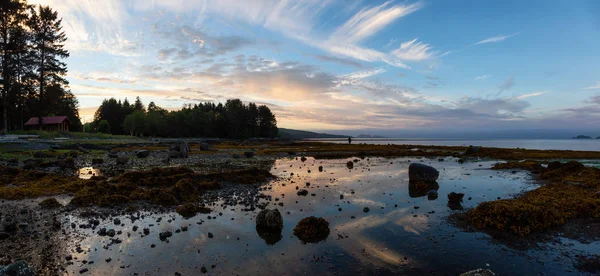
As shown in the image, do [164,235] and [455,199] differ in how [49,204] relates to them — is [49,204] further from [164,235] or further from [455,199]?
[455,199]

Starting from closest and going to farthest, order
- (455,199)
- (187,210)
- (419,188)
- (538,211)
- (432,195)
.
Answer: (538,211)
(187,210)
(455,199)
(432,195)
(419,188)

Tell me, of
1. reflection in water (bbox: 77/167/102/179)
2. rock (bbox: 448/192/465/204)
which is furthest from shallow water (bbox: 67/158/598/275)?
reflection in water (bbox: 77/167/102/179)

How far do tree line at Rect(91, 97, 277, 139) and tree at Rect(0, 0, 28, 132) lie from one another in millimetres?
91925

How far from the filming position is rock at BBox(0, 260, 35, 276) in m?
7.09

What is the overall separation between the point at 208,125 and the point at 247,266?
563ft

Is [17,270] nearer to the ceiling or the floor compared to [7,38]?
nearer to the floor

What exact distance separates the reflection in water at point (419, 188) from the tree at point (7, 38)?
7409cm

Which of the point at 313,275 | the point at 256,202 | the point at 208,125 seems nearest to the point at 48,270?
the point at 313,275

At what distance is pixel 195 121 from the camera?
169 m

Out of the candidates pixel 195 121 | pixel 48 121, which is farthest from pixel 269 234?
pixel 195 121

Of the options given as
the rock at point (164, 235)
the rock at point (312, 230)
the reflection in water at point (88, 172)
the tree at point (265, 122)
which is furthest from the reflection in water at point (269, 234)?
the tree at point (265, 122)

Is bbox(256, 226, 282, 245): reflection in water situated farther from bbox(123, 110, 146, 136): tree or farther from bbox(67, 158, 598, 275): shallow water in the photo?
bbox(123, 110, 146, 136): tree

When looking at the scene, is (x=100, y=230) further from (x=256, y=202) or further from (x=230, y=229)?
(x=256, y=202)

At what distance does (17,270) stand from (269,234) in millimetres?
7272
